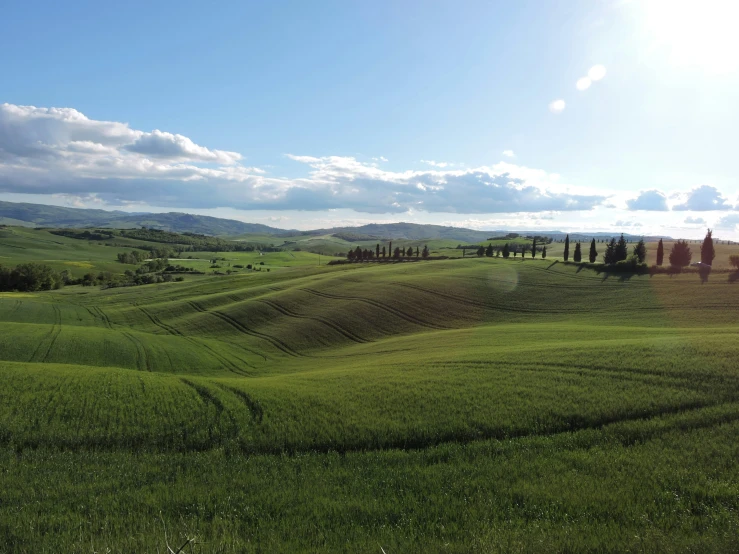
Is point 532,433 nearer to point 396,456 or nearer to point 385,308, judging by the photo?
point 396,456

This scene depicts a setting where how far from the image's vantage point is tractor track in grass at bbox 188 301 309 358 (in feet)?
139

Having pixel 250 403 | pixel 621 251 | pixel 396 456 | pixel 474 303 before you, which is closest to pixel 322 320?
pixel 474 303

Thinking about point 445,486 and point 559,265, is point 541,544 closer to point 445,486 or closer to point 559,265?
point 445,486

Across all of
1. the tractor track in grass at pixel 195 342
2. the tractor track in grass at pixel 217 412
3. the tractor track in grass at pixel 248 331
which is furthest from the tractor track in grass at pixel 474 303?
the tractor track in grass at pixel 217 412

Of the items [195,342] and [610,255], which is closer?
[195,342]

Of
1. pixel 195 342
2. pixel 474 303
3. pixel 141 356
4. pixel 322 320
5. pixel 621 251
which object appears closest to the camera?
pixel 141 356

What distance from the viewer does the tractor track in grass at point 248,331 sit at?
4244cm

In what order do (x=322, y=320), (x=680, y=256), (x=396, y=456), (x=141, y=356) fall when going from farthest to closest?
(x=680, y=256), (x=322, y=320), (x=141, y=356), (x=396, y=456)

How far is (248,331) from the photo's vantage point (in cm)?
4984

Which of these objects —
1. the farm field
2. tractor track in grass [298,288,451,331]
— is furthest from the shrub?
the farm field

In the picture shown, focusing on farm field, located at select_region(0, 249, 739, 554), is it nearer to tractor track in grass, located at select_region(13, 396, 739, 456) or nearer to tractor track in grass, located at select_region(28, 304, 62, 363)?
tractor track in grass, located at select_region(13, 396, 739, 456)

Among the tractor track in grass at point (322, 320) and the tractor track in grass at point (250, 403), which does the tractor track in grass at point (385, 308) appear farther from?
the tractor track in grass at point (250, 403)

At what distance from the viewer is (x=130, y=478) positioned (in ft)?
37.3

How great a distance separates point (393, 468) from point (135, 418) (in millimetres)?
10872
